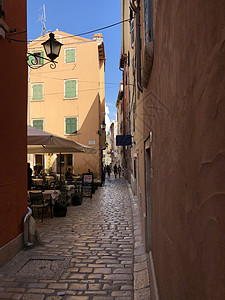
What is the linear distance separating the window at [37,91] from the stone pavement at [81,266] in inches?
650

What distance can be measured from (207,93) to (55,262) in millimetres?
4902

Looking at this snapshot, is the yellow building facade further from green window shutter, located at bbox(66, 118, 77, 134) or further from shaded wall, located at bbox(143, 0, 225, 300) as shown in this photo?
shaded wall, located at bbox(143, 0, 225, 300)

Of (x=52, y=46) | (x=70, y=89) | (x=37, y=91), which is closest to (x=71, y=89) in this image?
(x=70, y=89)

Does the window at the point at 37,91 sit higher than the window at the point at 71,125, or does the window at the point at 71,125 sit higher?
the window at the point at 37,91

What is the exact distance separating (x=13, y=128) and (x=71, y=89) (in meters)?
17.1

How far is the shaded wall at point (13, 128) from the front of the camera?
5055 mm

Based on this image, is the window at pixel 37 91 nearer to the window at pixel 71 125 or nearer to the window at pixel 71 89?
the window at pixel 71 89

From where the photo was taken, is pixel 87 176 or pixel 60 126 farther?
pixel 60 126

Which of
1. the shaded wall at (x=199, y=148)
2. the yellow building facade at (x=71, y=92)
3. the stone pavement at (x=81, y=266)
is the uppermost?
the yellow building facade at (x=71, y=92)

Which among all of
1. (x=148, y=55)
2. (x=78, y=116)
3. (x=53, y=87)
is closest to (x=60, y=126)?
(x=78, y=116)

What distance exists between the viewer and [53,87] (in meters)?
22.1

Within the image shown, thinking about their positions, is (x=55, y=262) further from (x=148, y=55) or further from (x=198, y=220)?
(x=198, y=220)

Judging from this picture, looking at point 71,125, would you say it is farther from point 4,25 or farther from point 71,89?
point 4,25

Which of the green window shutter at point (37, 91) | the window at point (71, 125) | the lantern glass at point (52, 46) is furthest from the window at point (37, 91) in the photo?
the lantern glass at point (52, 46)
